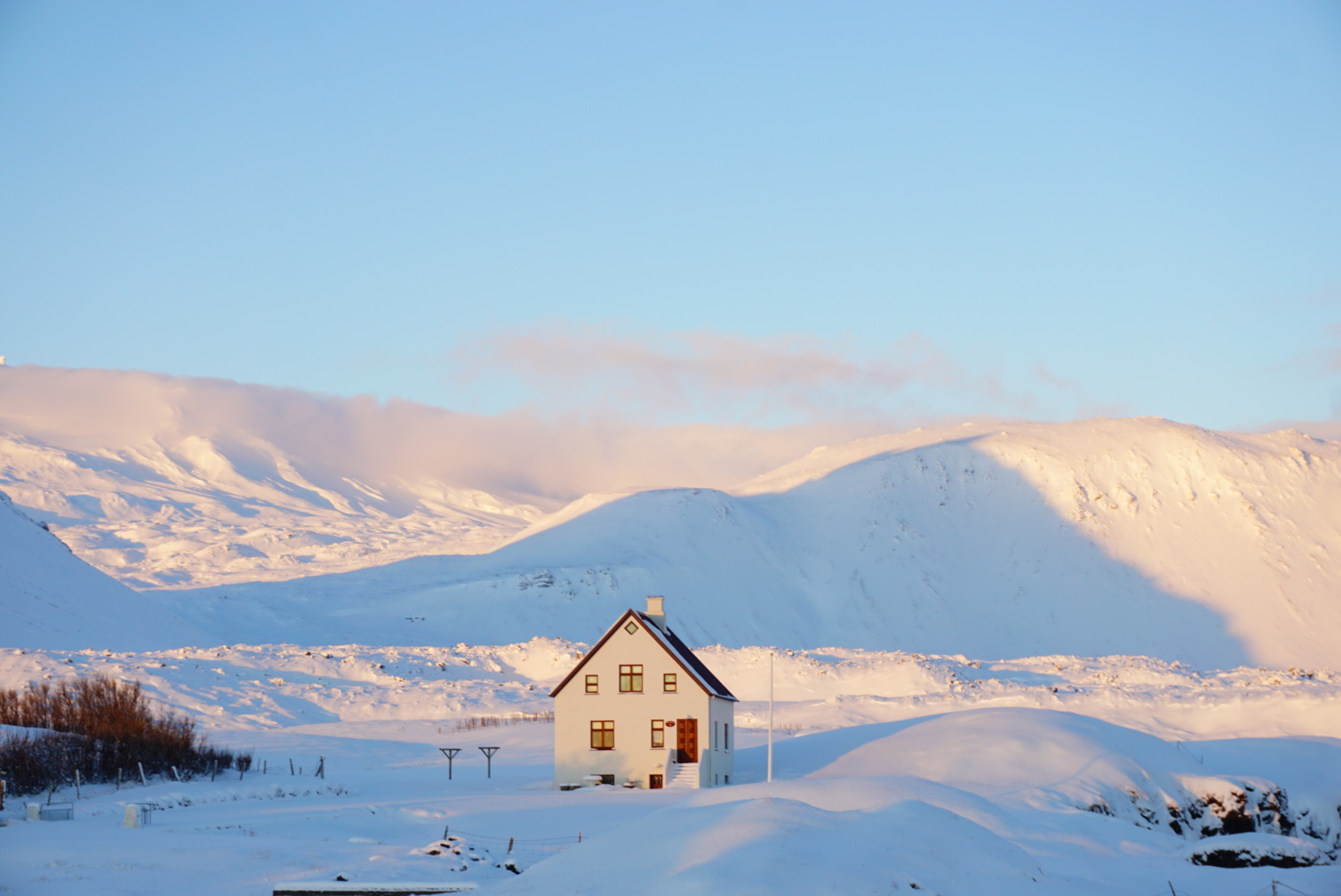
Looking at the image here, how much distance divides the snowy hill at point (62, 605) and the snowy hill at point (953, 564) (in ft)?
39.5

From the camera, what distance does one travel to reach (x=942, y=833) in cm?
1888

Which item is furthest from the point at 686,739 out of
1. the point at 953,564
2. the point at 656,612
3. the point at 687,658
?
the point at 953,564

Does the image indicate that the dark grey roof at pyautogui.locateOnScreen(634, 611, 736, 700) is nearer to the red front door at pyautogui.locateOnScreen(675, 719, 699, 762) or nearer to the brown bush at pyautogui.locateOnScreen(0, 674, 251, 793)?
the red front door at pyautogui.locateOnScreen(675, 719, 699, 762)

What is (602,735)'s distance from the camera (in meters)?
41.3

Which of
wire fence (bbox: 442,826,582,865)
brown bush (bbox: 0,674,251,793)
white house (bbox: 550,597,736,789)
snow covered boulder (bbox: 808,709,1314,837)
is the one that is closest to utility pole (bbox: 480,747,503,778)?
white house (bbox: 550,597,736,789)

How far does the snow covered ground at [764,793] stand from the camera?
18031 millimetres

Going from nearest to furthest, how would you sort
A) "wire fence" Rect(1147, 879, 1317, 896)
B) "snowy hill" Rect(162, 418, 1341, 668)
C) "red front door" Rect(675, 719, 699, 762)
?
1. "wire fence" Rect(1147, 879, 1317, 896)
2. "red front door" Rect(675, 719, 699, 762)
3. "snowy hill" Rect(162, 418, 1341, 668)

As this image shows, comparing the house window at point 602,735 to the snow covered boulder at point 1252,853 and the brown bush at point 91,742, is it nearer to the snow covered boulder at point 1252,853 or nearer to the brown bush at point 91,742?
the brown bush at point 91,742

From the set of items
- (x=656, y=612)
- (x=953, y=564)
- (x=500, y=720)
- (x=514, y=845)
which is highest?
(x=953, y=564)

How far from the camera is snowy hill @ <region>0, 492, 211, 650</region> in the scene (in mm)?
73812

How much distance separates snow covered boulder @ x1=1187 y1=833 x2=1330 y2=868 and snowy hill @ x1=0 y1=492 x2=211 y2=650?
64784 mm

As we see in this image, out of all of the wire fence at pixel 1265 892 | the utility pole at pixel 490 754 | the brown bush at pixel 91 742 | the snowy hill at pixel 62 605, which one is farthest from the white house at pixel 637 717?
the snowy hill at pixel 62 605

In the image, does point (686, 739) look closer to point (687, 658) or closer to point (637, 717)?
point (637, 717)

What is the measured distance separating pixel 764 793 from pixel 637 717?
13148mm
